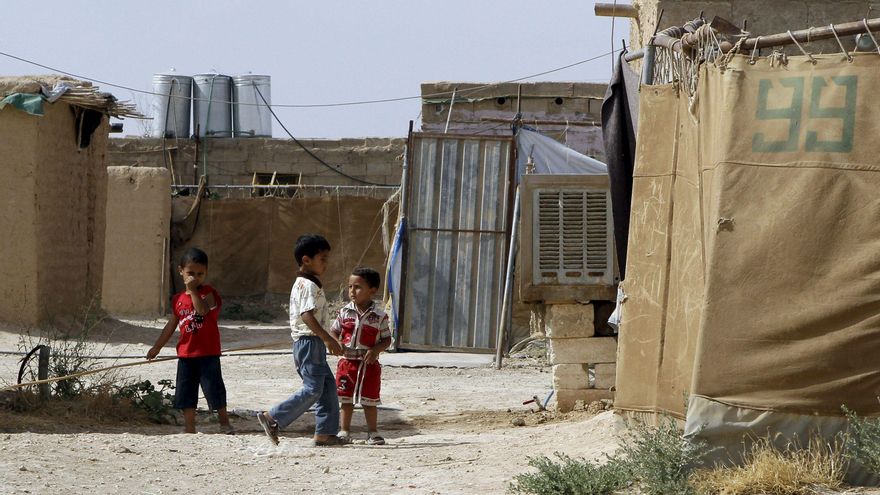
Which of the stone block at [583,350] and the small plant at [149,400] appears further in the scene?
the small plant at [149,400]

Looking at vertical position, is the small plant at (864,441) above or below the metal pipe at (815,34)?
below

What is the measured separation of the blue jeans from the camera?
22.8 feet

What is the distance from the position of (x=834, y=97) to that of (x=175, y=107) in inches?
810

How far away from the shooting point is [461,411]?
345 inches

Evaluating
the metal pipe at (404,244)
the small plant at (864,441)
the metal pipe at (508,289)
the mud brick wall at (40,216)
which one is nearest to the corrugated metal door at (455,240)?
the metal pipe at (404,244)

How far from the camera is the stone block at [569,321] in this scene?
26.4 feet

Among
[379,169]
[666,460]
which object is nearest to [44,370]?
[666,460]

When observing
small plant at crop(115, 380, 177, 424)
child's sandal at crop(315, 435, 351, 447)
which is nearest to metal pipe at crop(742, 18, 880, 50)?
child's sandal at crop(315, 435, 351, 447)

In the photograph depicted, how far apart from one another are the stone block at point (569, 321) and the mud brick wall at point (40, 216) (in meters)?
7.35

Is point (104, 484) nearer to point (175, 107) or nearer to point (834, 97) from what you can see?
point (834, 97)

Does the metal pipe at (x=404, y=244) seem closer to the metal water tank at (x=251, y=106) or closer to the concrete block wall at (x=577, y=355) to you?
the concrete block wall at (x=577, y=355)

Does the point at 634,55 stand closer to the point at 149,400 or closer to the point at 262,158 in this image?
the point at 149,400

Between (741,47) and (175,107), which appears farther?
(175,107)

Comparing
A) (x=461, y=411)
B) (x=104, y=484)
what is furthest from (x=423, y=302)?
(x=104, y=484)
